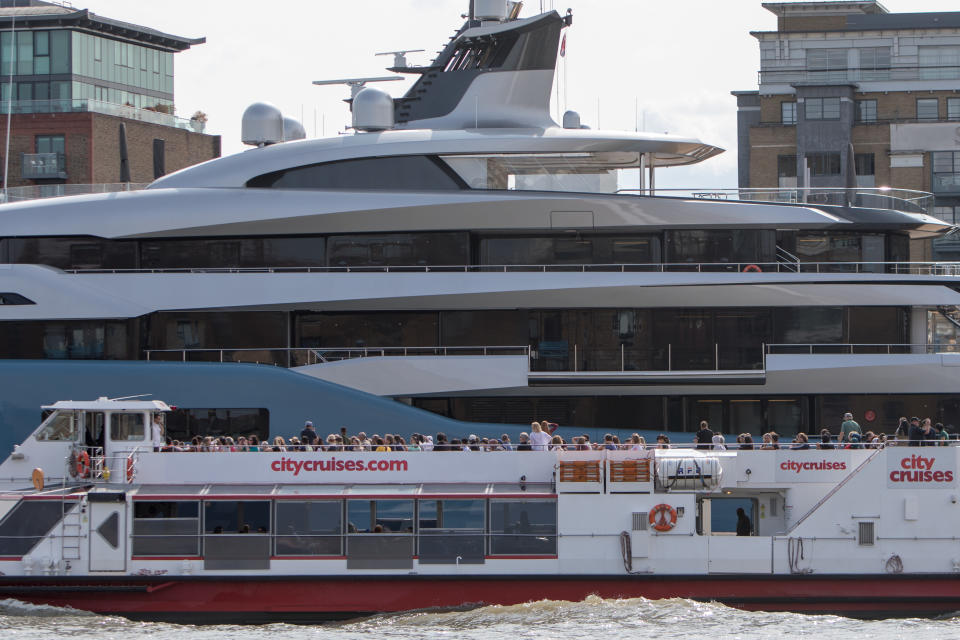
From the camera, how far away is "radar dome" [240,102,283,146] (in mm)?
30453

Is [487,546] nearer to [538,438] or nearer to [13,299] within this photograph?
[538,438]

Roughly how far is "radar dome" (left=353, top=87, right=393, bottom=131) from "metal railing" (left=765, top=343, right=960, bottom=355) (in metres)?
9.27

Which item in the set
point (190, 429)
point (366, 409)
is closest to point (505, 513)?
point (366, 409)

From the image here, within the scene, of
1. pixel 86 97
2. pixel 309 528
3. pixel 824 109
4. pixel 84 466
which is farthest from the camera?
pixel 86 97

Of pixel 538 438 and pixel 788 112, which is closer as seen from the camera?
pixel 538 438

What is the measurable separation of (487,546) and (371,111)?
11.8 m

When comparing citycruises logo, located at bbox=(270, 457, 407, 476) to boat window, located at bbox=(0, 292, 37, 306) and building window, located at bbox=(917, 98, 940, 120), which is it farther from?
building window, located at bbox=(917, 98, 940, 120)

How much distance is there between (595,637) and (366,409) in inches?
382

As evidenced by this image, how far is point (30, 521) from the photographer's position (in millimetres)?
21172

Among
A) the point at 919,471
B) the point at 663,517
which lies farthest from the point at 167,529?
the point at 919,471

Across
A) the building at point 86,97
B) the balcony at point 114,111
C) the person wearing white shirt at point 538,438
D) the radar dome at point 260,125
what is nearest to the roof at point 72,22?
the building at point 86,97

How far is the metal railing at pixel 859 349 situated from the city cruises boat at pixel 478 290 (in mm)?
62

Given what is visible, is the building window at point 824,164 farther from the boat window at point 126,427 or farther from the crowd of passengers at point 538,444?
the boat window at point 126,427

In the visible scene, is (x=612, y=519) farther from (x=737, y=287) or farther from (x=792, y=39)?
(x=792, y=39)
